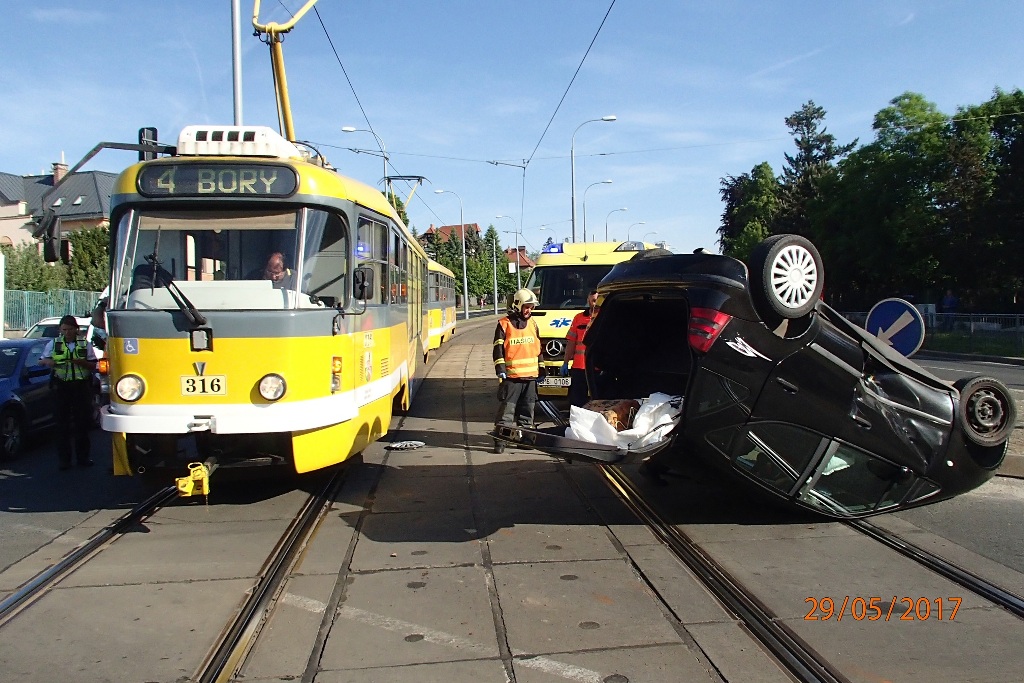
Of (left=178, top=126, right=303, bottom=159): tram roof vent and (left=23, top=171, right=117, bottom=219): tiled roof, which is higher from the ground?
(left=23, top=171, right=117, bottom=219): tiled roof

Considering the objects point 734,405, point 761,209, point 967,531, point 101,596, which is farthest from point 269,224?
point 761,209

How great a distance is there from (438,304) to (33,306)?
594 inches

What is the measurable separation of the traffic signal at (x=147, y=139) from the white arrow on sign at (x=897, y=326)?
7272 mm

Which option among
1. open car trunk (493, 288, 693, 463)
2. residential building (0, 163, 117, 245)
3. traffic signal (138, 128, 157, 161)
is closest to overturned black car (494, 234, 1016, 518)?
open car trunk (493, 288, 693, 463)

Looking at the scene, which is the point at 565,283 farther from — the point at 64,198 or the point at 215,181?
the point at 64,198

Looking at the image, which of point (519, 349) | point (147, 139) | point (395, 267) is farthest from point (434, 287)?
point (147, 139)

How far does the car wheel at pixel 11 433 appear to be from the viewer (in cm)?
1007

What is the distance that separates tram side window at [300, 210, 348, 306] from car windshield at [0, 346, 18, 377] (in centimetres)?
592

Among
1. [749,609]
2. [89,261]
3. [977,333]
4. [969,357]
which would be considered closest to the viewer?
[749,609]

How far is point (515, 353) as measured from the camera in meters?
9.78

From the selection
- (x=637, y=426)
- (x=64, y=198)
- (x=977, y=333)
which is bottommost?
(x=977, y=333)

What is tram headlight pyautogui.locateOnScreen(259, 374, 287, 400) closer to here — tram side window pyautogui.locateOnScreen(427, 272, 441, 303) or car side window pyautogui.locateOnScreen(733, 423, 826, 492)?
car side window pyautogui.locateOnScreen(733, 423, 826, 492)

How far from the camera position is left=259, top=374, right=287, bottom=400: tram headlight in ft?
21.7
